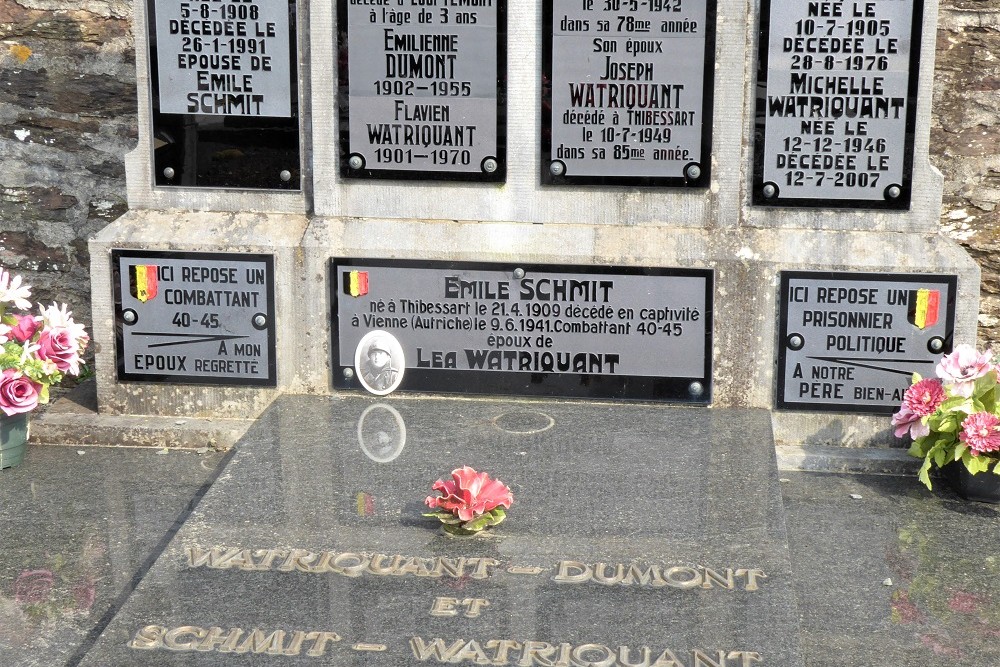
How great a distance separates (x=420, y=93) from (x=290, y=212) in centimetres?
79

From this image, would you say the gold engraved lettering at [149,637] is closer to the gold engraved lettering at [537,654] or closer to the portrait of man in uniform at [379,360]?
the gold engraved lettering at [537,654]

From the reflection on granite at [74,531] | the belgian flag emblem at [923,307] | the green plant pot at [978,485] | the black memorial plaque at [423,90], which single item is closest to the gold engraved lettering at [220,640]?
the reflection on granite at [74,531]

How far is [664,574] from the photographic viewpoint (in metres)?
3.36

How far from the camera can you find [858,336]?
4727 millimetres

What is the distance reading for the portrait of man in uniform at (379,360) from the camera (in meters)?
4.92

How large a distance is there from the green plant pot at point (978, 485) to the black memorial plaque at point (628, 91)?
5.04 ft

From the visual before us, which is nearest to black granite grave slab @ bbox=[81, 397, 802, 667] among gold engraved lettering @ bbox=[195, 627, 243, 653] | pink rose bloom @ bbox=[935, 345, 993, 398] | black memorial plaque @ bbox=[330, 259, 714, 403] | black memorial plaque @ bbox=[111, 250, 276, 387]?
gold engraved lettering @ bbox=[195, 627, 243, 653]

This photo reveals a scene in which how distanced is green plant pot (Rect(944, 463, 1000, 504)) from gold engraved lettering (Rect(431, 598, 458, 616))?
85.8 inches

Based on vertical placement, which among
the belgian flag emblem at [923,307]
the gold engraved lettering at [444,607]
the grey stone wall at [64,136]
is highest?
the grey stone wall at [64,136]

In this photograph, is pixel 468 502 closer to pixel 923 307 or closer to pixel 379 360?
pixel 379 360

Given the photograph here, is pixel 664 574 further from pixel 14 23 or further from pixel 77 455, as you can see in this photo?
pixel 14 23

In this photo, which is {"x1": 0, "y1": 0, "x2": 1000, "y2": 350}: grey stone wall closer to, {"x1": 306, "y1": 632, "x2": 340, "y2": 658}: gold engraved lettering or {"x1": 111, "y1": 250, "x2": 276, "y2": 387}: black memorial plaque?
{"x1": 111, "y1": 250, "x2": 276, "y2": 387}: black memorial plaque

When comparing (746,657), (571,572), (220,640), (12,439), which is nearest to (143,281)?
(12,439)

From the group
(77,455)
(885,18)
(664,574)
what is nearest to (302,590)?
(664,574)
